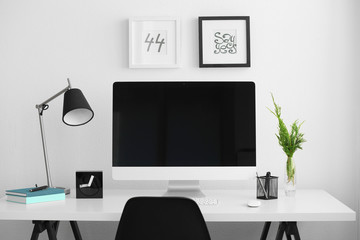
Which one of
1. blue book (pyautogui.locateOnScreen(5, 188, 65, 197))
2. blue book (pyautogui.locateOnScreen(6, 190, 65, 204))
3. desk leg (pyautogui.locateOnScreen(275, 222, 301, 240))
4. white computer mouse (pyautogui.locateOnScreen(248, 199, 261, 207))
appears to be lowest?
desk leg (pyautogui.locateOnScreen(275, 222, 301, 240))

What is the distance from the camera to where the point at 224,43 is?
9.05ft

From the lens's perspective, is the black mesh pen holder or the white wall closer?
the black mesh pen holder

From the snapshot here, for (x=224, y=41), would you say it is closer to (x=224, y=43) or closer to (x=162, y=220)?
(x=224, y=43)

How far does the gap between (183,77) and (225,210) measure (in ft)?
3.16

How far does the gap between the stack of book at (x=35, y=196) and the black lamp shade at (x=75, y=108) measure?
1.25 ft

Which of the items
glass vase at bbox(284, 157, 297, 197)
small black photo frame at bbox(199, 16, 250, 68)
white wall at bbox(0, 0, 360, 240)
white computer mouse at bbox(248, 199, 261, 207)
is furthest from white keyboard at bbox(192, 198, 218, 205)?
small black photo frame at bbox(199, 16, 250, 68)

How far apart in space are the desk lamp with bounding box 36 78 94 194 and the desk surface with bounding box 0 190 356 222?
320 millimetres

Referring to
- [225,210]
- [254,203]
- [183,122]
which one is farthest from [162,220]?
[183,122]

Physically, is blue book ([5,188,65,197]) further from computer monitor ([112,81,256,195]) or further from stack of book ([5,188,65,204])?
computer monitor ([112,81,256,195])

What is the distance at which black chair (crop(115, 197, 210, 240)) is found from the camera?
1735 millimetres

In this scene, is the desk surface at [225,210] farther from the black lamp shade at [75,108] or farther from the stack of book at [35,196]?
the black lamp shade at [75,108]

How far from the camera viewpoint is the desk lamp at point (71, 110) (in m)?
2.43

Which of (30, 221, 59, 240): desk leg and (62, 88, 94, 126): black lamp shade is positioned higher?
(62, 88, 94, 126): black lamp shade

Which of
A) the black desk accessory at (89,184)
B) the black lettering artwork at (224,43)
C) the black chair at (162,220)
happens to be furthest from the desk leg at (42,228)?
the black lettering artwork at (224,43)
